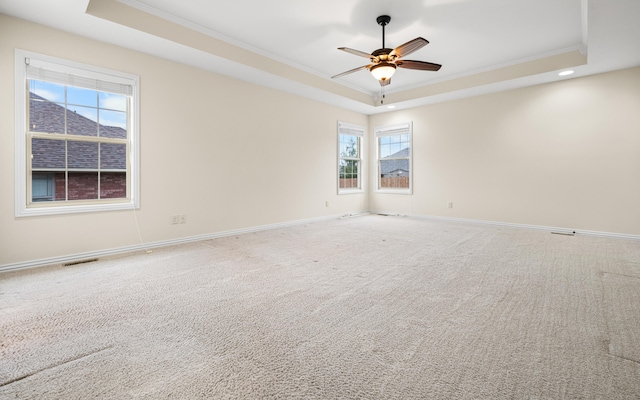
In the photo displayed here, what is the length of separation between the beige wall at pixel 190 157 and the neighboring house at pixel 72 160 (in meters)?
0.23

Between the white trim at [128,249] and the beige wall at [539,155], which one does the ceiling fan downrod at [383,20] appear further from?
the white trim at [128,249]

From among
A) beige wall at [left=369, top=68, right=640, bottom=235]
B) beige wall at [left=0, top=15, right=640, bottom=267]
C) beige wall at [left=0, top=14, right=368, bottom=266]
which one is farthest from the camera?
beige wall at [left=369, top=68, right=640, bottom=235]

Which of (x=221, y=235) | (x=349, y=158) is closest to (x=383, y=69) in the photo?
(x=221, y=235)

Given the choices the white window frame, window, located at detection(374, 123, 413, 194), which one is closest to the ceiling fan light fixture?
the white window frame

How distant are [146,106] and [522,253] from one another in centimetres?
511

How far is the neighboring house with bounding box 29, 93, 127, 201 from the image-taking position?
313 cm

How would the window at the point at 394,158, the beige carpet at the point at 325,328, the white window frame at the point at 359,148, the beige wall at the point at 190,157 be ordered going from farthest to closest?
the window at the point at 394,158
the white window frame at the point at 359,148
the beige wall at the point at 190,157
the beige carpet at the point at 325,328

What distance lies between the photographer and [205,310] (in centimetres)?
204

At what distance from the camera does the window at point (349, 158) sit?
682 cm

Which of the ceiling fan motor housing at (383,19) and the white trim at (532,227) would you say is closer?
the ceiling fan motor housing at (383,19)

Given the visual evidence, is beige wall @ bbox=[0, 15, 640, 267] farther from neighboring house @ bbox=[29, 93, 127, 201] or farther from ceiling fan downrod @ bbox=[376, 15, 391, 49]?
ceiling fan downrod @ bbox=[376, 15, 391, 49]

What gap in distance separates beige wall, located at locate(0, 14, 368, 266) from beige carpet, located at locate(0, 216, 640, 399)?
52cm

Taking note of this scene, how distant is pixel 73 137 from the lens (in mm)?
3316

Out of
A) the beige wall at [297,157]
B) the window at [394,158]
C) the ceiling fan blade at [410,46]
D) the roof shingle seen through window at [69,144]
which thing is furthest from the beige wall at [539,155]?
the roof shingle seen through window at [69,144]
